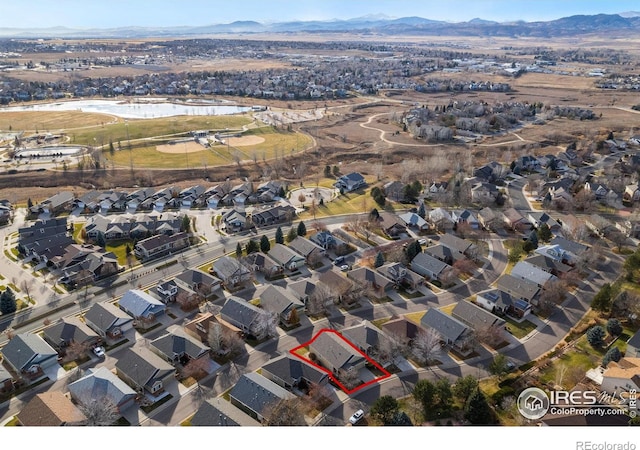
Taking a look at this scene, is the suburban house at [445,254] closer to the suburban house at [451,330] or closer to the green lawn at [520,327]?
the green lawn at [520,327]

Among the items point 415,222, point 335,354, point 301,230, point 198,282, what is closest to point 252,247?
point 301,230

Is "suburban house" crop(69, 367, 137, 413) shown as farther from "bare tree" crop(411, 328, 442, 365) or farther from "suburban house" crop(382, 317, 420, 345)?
"bare tree" crop(411, 328, 442, 365)

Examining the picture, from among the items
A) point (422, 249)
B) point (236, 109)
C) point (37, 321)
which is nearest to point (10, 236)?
point (37, 321)

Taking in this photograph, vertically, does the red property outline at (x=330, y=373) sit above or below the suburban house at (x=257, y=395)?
below

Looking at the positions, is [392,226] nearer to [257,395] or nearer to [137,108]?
[257,395]

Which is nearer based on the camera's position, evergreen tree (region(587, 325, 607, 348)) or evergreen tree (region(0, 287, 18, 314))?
evergreen tree (region(587, 325, 607, 348))

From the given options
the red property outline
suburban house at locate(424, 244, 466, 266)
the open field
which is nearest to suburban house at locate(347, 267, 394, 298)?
the red property outline

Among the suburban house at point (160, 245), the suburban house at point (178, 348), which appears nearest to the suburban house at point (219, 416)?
the suburban house at point (178, 348)
